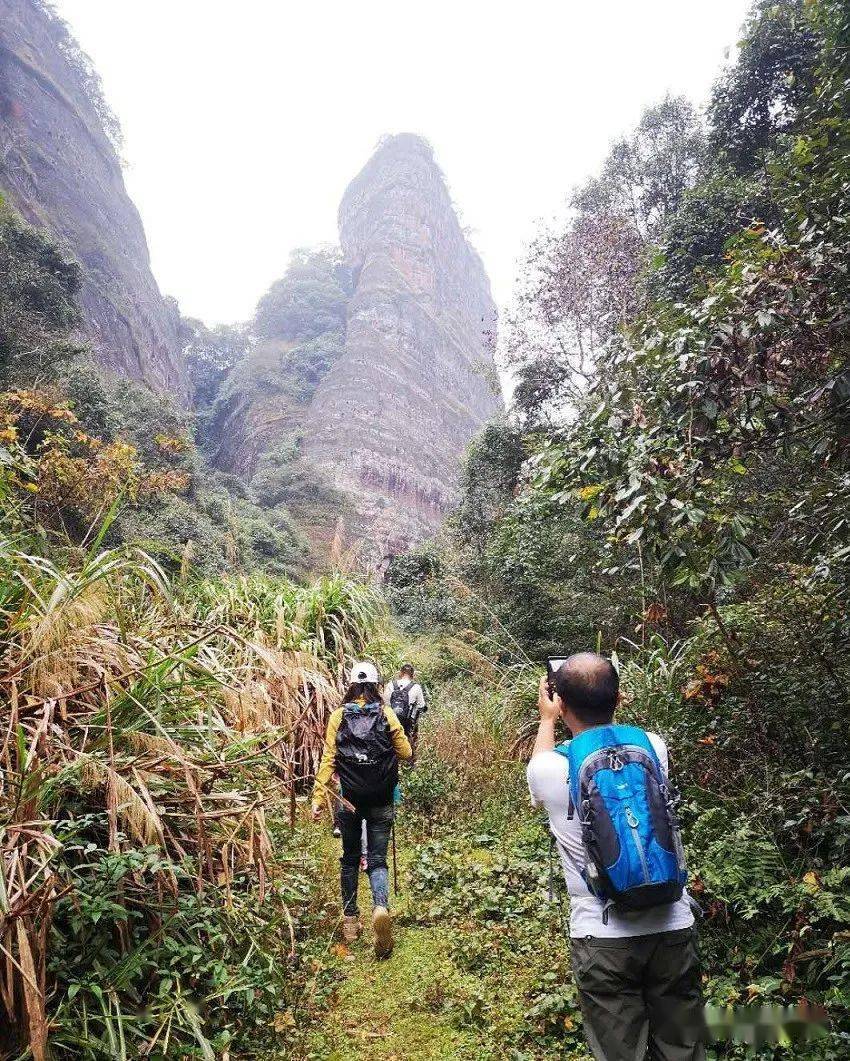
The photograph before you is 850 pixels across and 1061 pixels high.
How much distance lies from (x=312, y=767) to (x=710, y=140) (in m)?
13.9

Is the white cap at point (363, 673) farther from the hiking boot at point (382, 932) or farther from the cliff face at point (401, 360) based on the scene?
the cliff face at point (401, 360)

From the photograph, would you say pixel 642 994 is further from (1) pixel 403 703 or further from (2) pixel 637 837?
(1) pixel 403 703

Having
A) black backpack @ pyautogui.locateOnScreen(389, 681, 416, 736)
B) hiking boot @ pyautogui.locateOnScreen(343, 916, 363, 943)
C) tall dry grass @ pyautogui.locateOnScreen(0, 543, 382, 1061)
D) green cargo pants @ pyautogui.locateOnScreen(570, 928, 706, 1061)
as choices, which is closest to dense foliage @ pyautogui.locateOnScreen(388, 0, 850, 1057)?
green cargo pants @ pyautogui.locateOnScreen(570, 928, 706, 1061)

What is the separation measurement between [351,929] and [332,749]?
1068mm

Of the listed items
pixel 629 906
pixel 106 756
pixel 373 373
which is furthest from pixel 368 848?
pixel 373 373

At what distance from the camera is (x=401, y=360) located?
4444 centimetres

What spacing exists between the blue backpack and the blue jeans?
89.5 inches

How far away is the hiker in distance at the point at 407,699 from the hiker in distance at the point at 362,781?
9.00 ft

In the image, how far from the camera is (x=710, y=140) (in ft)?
41.7

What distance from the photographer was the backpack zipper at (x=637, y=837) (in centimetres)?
178

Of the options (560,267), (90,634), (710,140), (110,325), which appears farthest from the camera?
(110,325)

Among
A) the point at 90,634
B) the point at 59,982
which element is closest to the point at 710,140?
the point at 90,634

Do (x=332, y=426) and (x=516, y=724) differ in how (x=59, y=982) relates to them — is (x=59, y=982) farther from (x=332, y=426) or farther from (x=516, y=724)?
(x=332, y=426)

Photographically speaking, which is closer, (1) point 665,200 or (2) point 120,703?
(2) point 120,703
